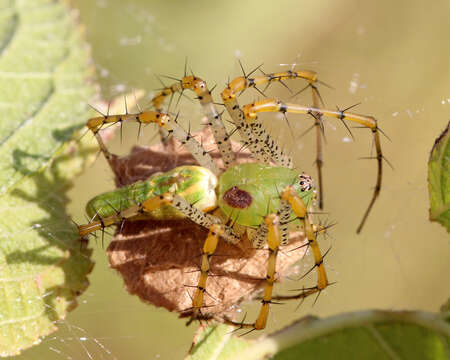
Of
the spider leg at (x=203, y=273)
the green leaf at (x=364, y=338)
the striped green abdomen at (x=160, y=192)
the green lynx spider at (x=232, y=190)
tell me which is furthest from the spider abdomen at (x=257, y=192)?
the green leaf at (x=364, y=338)

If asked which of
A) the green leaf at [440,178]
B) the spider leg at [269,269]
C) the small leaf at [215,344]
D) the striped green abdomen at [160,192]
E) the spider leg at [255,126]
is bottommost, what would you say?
the small leaf at [215,344]

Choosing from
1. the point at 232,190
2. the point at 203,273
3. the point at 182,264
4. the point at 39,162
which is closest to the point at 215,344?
the point at 203,273

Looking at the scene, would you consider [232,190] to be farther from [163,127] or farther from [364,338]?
[364,338]

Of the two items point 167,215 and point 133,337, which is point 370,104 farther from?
point 133,337

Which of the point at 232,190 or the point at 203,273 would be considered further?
the point at 232,190

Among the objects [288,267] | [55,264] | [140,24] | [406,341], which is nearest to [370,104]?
[288,267]

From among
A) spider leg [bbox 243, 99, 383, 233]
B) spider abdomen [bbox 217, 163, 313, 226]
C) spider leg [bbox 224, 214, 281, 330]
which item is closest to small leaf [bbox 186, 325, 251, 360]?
spider leg [bbox 224, 214, 281, 330]

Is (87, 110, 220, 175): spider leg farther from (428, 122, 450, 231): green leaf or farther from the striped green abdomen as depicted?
(428, 122, 450, 231): green leaf

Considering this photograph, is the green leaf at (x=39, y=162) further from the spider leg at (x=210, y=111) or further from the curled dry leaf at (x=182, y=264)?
the spider leg at (x=210, y=111)
